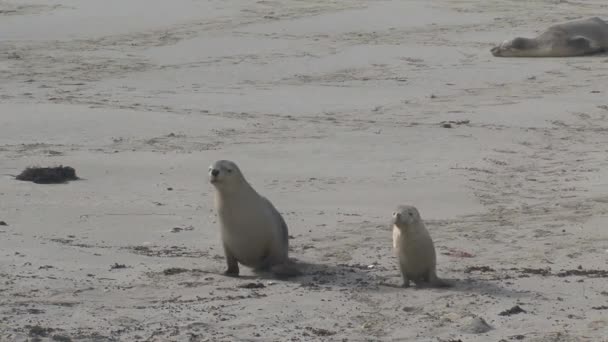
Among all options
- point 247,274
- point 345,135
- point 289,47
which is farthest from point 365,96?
point 247,274

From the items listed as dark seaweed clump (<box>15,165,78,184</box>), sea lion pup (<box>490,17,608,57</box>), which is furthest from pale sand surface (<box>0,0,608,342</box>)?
sea lion pup (<box>490,17,608,57</box>)

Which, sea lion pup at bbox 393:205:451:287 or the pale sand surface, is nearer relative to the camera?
the pale sand surface

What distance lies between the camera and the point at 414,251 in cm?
688

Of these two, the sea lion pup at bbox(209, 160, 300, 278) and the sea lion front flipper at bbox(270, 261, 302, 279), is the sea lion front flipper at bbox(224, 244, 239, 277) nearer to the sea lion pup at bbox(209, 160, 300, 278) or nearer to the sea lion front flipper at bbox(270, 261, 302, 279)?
the sea lion pup at bbox(209, 160, 300, 278)

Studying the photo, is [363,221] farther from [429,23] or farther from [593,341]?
[429,23]

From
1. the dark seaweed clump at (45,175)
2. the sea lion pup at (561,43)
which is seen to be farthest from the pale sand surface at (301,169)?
the sea lion pup at (561,43)

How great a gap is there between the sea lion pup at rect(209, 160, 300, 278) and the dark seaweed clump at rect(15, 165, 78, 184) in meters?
2.05

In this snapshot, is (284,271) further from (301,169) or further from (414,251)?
(301,169)

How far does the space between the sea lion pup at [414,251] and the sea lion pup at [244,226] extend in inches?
22.9

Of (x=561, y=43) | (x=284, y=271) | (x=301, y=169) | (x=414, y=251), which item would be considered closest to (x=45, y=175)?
(x=301, y=169)

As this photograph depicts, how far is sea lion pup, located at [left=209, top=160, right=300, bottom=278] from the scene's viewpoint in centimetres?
713

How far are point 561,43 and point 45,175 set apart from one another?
851 centimetres

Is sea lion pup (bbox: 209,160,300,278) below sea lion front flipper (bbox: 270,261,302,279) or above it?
above

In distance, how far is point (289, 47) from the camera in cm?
1551
